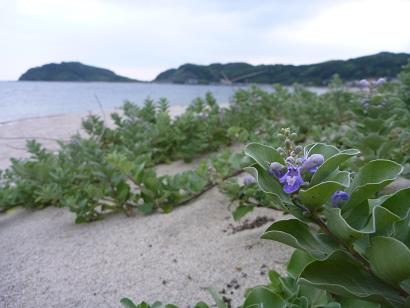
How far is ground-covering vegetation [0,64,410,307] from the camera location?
2.33 ft

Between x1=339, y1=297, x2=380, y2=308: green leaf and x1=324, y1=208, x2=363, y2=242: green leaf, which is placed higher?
x1=324, y1=208, x2=363, y2=242: green leaf

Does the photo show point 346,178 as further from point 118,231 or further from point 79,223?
point 79,223

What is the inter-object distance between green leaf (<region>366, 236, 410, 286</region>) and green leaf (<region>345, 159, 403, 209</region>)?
8cm

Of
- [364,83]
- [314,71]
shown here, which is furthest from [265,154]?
[314,71]

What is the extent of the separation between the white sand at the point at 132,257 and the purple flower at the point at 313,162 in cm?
81

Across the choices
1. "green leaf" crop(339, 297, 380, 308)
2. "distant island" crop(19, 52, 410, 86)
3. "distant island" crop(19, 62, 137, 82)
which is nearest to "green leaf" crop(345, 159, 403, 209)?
"green leaf" crop(339, 297, 380, 308)

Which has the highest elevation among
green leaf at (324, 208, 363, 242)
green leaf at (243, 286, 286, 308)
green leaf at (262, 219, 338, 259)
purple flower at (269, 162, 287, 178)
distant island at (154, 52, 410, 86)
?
purple flower at (269, 162, 287, 178)

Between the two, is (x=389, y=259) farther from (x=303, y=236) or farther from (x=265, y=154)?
(x=265, y=154)

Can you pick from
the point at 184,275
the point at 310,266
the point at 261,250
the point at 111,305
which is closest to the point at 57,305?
the point at 111,305

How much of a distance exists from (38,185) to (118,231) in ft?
2.27

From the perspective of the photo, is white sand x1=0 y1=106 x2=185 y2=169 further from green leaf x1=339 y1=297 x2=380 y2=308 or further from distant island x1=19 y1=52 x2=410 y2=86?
green leaf x1=339 y1=297 x2=380 y2=308

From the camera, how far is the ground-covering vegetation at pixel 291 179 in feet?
2.33

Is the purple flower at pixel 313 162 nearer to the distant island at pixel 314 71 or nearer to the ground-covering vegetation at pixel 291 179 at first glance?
the ground-covering vegetation at pixel 291 179

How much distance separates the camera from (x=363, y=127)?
2.05 m
